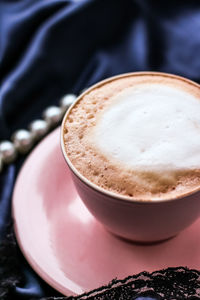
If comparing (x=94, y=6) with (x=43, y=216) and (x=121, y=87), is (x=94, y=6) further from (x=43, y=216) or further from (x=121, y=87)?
(x=43, y=216)

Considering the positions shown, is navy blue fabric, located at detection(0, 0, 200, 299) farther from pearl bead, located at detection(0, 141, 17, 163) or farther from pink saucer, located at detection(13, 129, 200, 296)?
pink saucer, located at detection(13, 129, 200, 296)

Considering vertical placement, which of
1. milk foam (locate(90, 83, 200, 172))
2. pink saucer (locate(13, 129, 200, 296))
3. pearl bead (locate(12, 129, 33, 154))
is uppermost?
milk foam (locate(90, 83, 200, 172))

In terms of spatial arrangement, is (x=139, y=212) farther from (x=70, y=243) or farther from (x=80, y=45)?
(x=80, y=45)

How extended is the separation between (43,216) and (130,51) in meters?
0.73

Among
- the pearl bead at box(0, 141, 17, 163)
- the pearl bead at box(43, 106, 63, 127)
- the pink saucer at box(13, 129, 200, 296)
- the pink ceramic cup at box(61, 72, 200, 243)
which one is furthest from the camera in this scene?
the pearl bead at box(43, 106, 63, 127)

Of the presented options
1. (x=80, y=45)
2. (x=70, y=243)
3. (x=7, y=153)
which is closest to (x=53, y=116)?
(x=7, y=153)

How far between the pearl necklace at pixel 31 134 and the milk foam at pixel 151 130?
44 cm

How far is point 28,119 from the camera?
1.37 meters

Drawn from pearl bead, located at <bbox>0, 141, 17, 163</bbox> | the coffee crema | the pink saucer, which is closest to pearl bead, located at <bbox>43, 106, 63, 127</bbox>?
pearl bead, located at <bbox>0, 141, 17, 163</bbox>

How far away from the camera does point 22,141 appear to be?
124 centimetres

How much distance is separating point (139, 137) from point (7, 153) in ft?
1.77

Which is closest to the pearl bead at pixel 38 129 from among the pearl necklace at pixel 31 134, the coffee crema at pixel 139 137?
the pearl necklace at pixel 31 134

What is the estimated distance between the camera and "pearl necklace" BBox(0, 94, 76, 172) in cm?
121

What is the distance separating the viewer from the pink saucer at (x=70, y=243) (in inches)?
34.0
